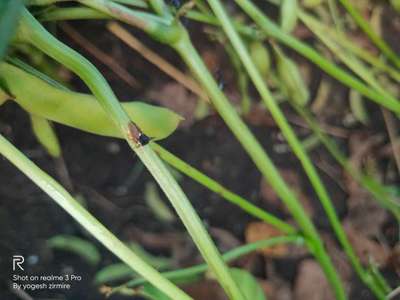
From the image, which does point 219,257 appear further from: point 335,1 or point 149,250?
point 335,1

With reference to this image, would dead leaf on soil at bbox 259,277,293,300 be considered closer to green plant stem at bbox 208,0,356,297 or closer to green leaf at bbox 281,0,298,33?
green plant stem at bbox 208,0,356,297

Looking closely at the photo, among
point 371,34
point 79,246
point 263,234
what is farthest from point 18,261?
point 371,34

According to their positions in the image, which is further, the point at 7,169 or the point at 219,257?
the point at 7,169

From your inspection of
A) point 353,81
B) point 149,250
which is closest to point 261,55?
point 353,81

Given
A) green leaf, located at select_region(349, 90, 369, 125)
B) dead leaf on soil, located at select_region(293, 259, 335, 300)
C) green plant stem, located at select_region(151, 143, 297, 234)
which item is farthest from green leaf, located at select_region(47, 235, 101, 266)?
green leaf, located at select_region(349, 90, 369, 125)

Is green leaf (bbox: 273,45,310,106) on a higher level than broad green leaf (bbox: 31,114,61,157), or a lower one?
lower

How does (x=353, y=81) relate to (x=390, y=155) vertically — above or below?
above
